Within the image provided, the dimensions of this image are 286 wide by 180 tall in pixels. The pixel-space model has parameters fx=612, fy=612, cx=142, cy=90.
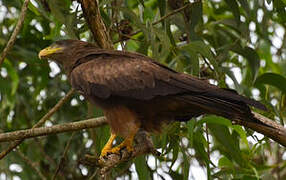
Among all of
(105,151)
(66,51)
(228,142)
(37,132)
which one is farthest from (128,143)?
(66,51)

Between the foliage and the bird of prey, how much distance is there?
0.83 ft

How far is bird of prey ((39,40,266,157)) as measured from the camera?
447cm

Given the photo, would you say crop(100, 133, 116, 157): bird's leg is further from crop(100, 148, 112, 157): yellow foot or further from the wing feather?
the wing feather

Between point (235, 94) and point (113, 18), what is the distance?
1614 millimetres

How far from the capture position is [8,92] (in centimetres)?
643

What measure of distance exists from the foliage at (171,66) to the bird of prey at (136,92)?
253mm

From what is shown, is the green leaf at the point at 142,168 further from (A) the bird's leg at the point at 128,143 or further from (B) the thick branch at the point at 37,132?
(B) the thick branch at the point at 37,132

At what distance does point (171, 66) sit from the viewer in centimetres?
620

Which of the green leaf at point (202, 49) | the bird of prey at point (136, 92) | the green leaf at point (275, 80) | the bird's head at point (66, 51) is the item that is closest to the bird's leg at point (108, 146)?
the bird of prey at point (136, 92)

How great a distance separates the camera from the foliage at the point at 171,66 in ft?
16.9

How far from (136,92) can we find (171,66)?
162 cm

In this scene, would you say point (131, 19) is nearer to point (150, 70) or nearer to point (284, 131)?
point (150, 70)

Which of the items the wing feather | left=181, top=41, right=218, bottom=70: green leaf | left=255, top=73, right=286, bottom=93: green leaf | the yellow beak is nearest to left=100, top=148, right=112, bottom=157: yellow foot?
the wing feather

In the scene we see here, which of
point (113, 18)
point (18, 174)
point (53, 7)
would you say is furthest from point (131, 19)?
point (18, 174)
